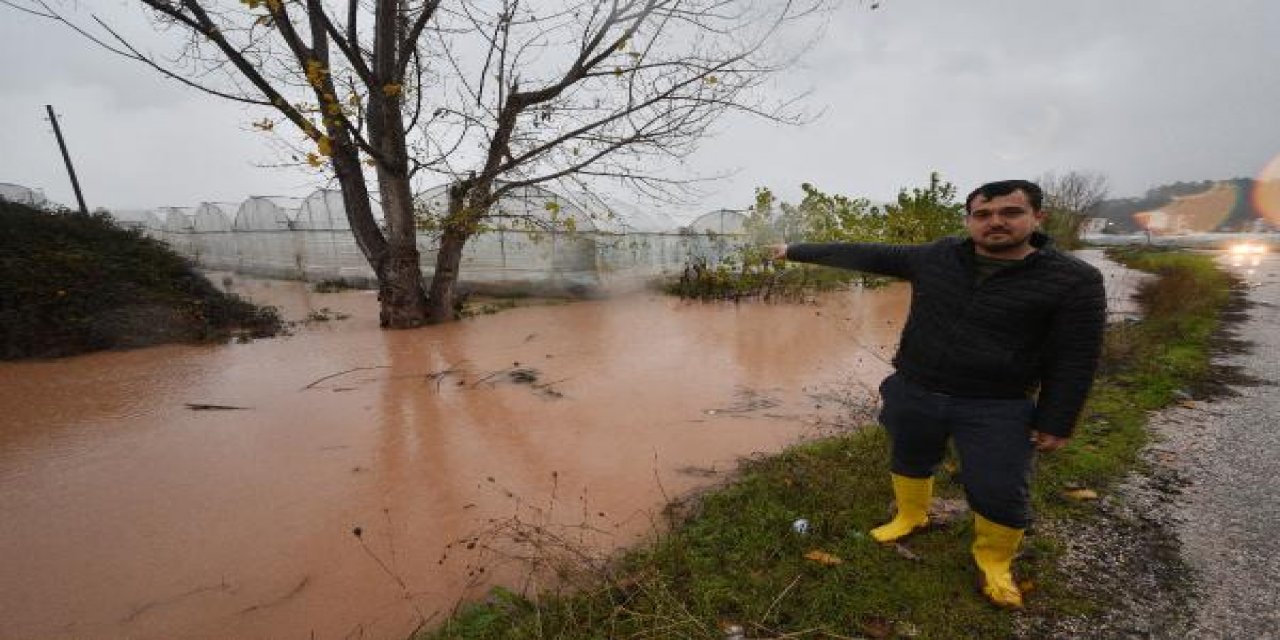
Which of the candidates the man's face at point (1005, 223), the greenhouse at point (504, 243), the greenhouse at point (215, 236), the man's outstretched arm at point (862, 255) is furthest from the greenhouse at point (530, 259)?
the man's face at point (1005, 223)

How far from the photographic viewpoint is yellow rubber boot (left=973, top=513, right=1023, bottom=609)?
236 centimetres

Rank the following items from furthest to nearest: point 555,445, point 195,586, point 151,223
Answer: point 151,223
point 555,445
point 195,586

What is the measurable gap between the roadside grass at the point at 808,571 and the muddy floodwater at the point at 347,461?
0.98 ft

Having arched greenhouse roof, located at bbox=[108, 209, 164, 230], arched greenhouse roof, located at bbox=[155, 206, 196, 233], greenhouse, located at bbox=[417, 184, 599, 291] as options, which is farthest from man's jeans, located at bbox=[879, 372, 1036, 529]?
arched greenhouse roof, located at bbox=[108, 209, 164, 230]

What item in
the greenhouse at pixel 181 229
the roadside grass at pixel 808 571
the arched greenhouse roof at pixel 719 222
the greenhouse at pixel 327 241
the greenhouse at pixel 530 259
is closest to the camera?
the roadside grass at pixel 808 571

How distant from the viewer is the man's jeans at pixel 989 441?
2316 millimetres

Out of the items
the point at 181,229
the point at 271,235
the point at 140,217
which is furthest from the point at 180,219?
the point at 271,235

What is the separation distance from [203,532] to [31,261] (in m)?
7.93

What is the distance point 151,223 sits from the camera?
2517cm

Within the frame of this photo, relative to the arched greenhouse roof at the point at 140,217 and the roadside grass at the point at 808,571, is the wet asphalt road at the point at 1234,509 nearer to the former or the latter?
the roadside grass at the point at 808,571

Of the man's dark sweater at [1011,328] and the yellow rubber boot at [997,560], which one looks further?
the yellow rubber boot at [997,560]

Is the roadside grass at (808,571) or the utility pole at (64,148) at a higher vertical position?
the utility pole at (64,148)

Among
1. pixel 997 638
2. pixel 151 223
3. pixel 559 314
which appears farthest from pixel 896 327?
pixel 151 223

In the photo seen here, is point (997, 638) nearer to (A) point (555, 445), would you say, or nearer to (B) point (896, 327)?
(A) point (555, 445)
